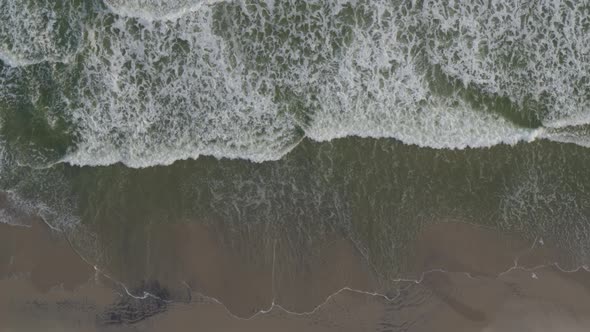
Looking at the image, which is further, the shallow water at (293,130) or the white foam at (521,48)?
the white foam at (521,48)

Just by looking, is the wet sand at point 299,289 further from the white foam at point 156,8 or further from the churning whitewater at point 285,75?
the white foam at point 156,8

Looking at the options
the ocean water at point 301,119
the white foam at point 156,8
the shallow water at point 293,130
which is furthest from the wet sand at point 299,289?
the white foam at point 156,8

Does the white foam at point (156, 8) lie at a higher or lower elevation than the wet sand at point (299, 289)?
higher

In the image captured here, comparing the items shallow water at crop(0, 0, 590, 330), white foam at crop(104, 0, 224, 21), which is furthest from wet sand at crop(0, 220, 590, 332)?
white foam at crop(104, 0, 224, 21)

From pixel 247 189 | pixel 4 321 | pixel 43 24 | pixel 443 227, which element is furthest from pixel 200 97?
pixel 4 321

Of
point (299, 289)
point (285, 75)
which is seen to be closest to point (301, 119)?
point (285, 75)

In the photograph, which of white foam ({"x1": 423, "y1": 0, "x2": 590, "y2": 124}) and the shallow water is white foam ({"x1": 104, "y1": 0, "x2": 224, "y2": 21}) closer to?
the shallow water
